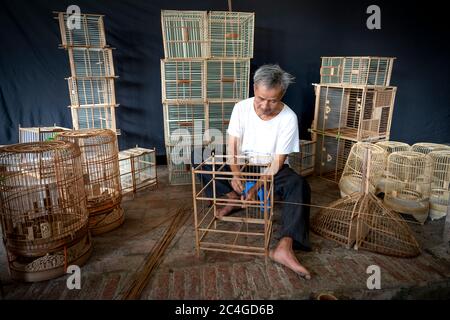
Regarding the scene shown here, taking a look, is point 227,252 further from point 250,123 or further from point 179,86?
point 179,86

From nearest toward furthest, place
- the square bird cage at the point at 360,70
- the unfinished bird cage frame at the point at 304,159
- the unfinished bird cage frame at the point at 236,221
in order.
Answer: the unfinished bird cage frame at the point at 236,221, the square bird cage at the point at 360,70, the unfinished bird cage frame at the point at 304,159

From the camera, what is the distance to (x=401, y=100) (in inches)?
209

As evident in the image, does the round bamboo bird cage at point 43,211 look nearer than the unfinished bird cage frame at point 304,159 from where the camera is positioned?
Yes

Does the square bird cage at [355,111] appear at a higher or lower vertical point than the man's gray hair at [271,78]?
lower

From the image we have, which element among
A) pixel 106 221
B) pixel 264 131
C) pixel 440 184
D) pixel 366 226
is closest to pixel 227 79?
pixel 264 131

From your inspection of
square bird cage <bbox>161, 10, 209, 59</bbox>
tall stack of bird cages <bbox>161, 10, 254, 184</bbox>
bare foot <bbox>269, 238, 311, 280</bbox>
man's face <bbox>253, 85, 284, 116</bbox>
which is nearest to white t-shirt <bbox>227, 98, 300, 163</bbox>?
man's face <bbox>253, 85, 284, 116</bbox>

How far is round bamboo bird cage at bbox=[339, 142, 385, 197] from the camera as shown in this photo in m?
3.07

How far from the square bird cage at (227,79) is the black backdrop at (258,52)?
101 centimetres

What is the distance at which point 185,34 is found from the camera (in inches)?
138

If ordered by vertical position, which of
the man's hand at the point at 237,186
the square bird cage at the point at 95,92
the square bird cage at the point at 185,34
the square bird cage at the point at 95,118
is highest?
the square bird cage at the point at 185,34

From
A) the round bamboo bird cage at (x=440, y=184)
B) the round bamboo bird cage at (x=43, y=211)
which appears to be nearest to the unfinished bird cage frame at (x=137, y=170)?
the round bamboo bird cage at (x=43, y=211)

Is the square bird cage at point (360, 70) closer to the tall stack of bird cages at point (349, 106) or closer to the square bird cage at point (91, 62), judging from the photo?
the tall stack of bird cages at point (349, 106)

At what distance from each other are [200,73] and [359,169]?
6.57 feet

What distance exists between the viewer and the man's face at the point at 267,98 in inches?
91.9
